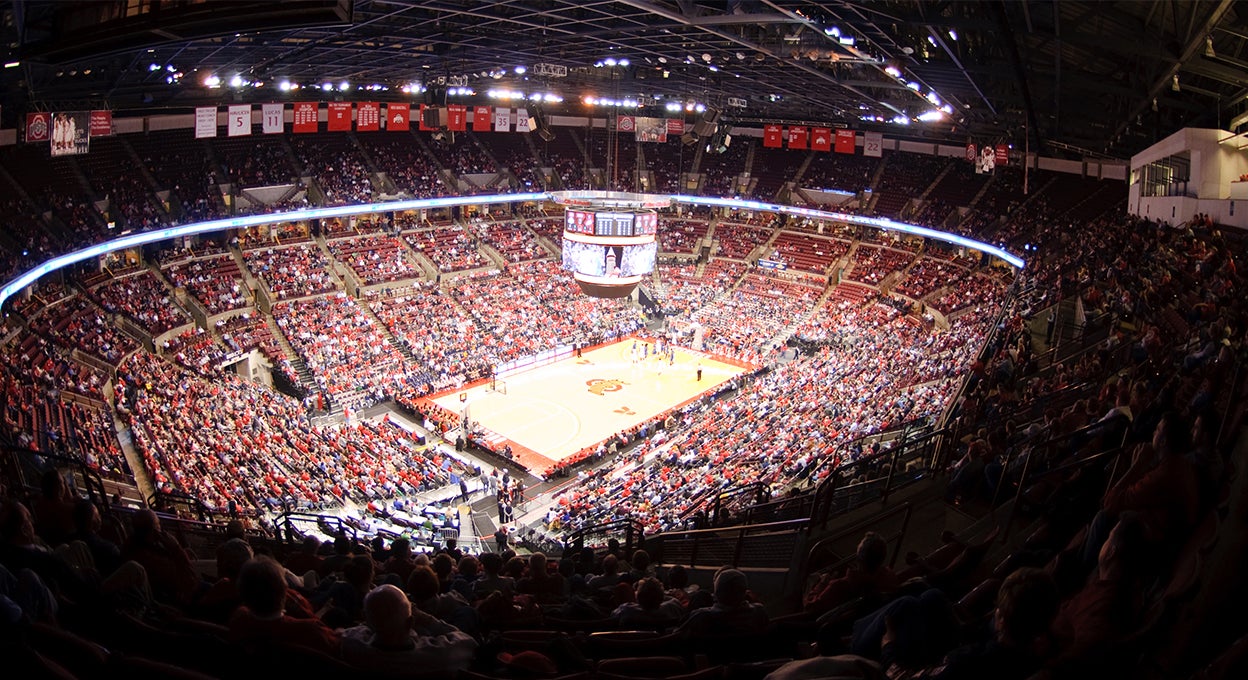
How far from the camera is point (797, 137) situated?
4909 cm

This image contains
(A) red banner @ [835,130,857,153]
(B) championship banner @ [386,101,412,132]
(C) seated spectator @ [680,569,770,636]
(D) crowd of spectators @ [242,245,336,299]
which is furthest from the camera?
(A) red banner @ [835,130,857,153]

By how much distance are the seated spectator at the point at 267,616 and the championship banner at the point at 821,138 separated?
48.1m

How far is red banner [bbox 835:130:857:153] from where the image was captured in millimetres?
46750

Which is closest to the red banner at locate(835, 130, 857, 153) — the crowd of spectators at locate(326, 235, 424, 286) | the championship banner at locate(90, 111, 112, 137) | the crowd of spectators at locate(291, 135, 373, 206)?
the crowd of spectators at locate(326, 235, 424, 286)

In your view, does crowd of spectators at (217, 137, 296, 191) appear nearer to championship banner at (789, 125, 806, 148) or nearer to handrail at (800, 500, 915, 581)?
championship banner at (789, 125, 806, 148)

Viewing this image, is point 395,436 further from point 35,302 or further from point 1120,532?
point 1120,532

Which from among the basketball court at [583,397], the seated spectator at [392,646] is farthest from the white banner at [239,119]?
the seated spectator at [392,646]

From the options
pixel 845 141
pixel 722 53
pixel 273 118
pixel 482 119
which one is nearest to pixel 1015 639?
pixel 722 53

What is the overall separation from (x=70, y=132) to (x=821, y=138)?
1500 inches

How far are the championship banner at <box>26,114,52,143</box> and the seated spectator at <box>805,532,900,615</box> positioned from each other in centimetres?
2810

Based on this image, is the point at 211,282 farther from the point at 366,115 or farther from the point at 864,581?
the point at 864,581

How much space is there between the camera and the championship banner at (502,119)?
44.9 meters

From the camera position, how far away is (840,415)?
81.5 feet

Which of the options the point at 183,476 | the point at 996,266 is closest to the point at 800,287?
the point at 996,266
